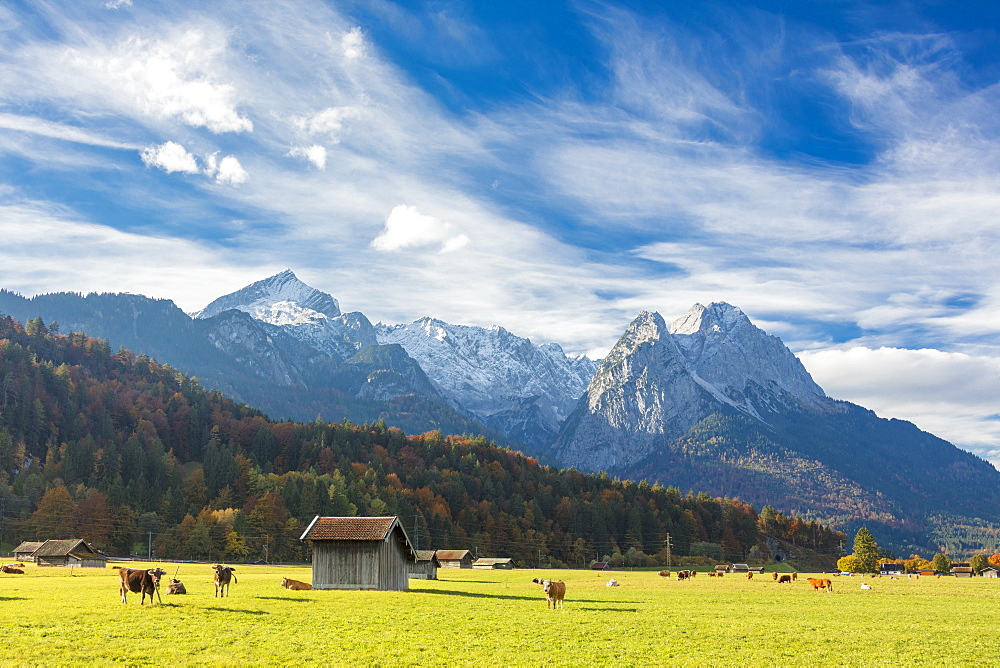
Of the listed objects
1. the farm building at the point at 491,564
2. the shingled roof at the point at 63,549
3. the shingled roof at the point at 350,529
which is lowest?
the farm building at the point at 491,564

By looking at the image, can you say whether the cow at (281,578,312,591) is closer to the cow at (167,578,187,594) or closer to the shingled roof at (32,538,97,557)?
the cow at (167,578,187,594)

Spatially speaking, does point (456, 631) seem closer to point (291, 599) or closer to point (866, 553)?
point (291, 599)

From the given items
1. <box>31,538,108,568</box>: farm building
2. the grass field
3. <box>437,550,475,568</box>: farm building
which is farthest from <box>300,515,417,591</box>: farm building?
<box>437,550,475,568</box>: farm building

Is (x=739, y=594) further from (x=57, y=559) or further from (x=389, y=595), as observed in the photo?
(x=57, y=559)

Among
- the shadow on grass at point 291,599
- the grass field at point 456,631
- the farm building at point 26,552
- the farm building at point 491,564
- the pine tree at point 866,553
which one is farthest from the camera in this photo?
the pine tree at point 866,553

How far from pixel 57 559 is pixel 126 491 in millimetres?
60039

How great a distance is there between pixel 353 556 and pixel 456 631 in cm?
2716

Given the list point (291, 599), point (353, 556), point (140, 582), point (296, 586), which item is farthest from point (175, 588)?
point (353, 556)

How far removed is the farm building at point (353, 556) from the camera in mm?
63688

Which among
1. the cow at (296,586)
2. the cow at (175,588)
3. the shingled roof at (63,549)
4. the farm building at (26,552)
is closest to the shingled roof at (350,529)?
the cow at (296,586)

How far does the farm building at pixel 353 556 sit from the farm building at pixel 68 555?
66077 millimetres

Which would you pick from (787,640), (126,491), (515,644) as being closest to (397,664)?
(515,644)

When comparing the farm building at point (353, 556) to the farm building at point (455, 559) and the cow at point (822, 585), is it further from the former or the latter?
the farm building at point (455, 559)

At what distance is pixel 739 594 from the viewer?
7425 centimetres
